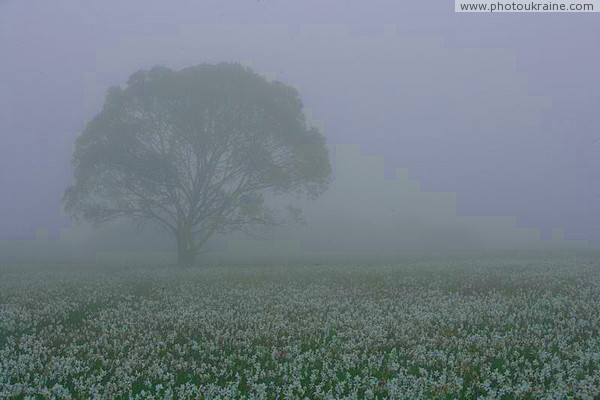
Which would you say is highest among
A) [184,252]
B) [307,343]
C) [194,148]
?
[194,148]

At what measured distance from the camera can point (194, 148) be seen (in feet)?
104

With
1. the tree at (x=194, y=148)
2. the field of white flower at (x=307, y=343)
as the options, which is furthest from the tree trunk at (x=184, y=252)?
the field of white flower at (x=307, y=343)

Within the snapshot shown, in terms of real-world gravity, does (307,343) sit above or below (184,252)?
below

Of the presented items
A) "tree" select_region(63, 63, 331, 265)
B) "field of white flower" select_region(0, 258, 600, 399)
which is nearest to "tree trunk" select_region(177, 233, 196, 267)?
"tree" select_region(63, 63, 331, 265)

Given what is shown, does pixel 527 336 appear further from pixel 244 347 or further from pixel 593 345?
pixel 244 347

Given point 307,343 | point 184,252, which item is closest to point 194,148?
point 184,252

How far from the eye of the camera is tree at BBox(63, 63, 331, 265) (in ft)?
102

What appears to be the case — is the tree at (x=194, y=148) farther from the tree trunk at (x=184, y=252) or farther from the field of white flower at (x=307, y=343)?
the field of white flower at (x=307, y=343)

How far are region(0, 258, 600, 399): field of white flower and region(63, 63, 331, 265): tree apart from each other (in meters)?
16.8

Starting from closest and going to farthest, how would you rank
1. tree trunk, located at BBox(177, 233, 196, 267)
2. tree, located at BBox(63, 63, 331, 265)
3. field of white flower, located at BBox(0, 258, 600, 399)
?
field of white flower, located at BBox(0, 258, 600, 399), tree, located at BBox(63, 63, 331, 265), tree trunk, located at BBox(177, 233, 196, 267)

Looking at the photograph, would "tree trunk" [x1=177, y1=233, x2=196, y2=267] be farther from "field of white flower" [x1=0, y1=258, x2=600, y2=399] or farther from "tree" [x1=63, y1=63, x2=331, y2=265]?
"field of white flower" [x1=0, y1=258, x2=600, y2=399]

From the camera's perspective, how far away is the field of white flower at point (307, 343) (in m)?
6.09

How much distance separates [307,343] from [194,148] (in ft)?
82.0

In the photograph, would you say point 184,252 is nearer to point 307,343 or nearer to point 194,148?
point 194,148
